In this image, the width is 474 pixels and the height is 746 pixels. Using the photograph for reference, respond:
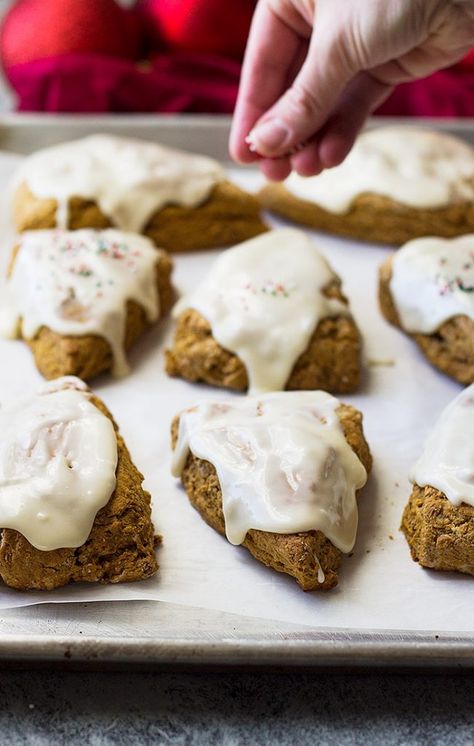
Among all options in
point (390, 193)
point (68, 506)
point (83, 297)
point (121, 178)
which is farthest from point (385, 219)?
point (68, 506)

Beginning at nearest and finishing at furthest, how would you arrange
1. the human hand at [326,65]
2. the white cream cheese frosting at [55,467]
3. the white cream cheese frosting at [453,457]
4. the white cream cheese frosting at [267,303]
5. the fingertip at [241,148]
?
the white cream cheese frosting at [55,467] < the white cream cheese frosting at [453,457] < the human hand at [326,65] < the white cream cheese frosting at [267,303] < the fingertip at [241,148]

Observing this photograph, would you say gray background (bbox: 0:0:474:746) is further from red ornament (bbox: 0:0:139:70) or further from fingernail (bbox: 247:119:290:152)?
red ornament (bbox: 0:0:139:70)

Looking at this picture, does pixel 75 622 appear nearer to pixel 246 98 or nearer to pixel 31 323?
pixel 31 323

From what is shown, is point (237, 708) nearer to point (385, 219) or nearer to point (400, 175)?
point (385, 219)

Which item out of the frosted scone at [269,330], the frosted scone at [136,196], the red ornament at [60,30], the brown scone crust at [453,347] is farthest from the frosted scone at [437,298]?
the red ornament at [60,30]

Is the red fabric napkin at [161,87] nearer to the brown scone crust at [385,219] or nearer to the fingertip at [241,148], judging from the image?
the brown scone crust at [385,219]

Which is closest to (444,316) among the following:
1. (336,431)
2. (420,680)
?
(336,431)
